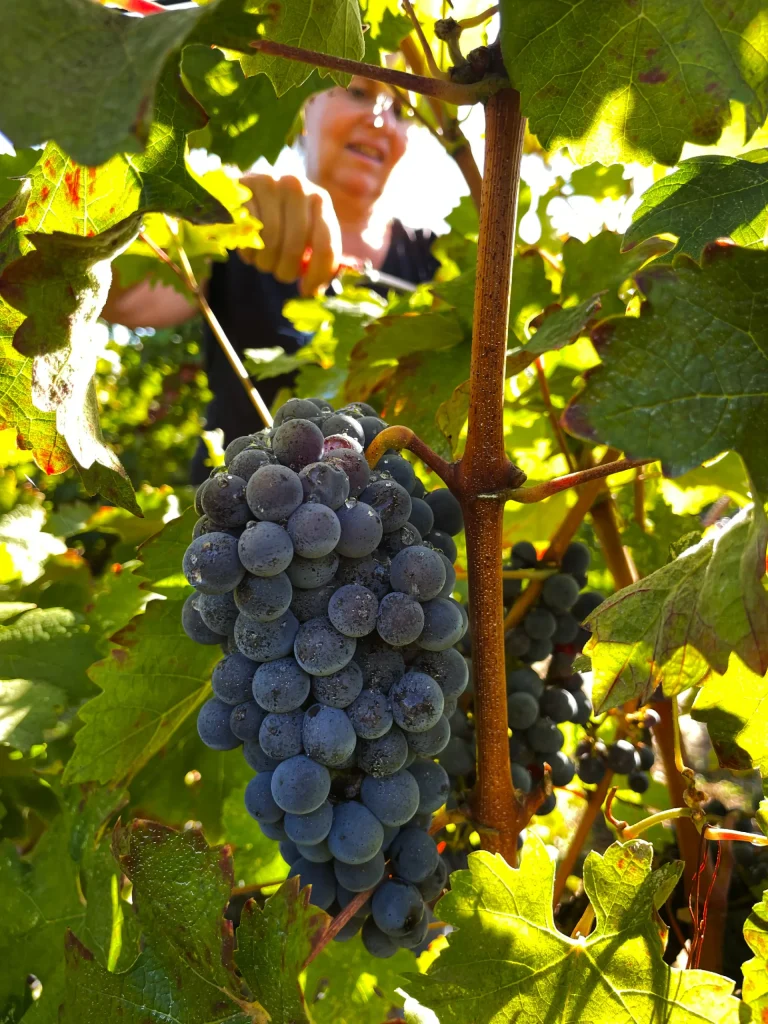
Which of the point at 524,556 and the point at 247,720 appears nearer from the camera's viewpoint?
the point at 247,720

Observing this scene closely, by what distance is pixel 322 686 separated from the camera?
544 mm

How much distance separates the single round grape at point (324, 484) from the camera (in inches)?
20.6

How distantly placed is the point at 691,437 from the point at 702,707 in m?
0.23

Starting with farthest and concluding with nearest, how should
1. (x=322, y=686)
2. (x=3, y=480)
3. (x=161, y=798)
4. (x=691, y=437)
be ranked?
1. (x=3, y=480)
2. (x=161, y=798)
3. (x=322, y=686)
4. (x=691, y=437)

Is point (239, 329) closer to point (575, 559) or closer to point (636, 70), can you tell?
point (575, 559)

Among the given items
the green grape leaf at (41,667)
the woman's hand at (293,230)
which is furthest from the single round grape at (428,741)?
the woman's hand at (293,230)

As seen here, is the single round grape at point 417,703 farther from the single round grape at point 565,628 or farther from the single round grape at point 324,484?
the single round grape at point 565,628

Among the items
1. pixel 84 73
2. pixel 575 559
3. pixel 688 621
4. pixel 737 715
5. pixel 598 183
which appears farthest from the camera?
pixel 598 183

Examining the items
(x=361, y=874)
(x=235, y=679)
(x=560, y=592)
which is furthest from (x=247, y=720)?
(x=560, y=592)

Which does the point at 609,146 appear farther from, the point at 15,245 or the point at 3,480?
the point at 3,480

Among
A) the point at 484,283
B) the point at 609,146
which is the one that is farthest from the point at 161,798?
the point at 609,146

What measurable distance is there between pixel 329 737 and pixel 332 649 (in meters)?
0.06

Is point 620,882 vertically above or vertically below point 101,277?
below

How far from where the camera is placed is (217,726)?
577mm
